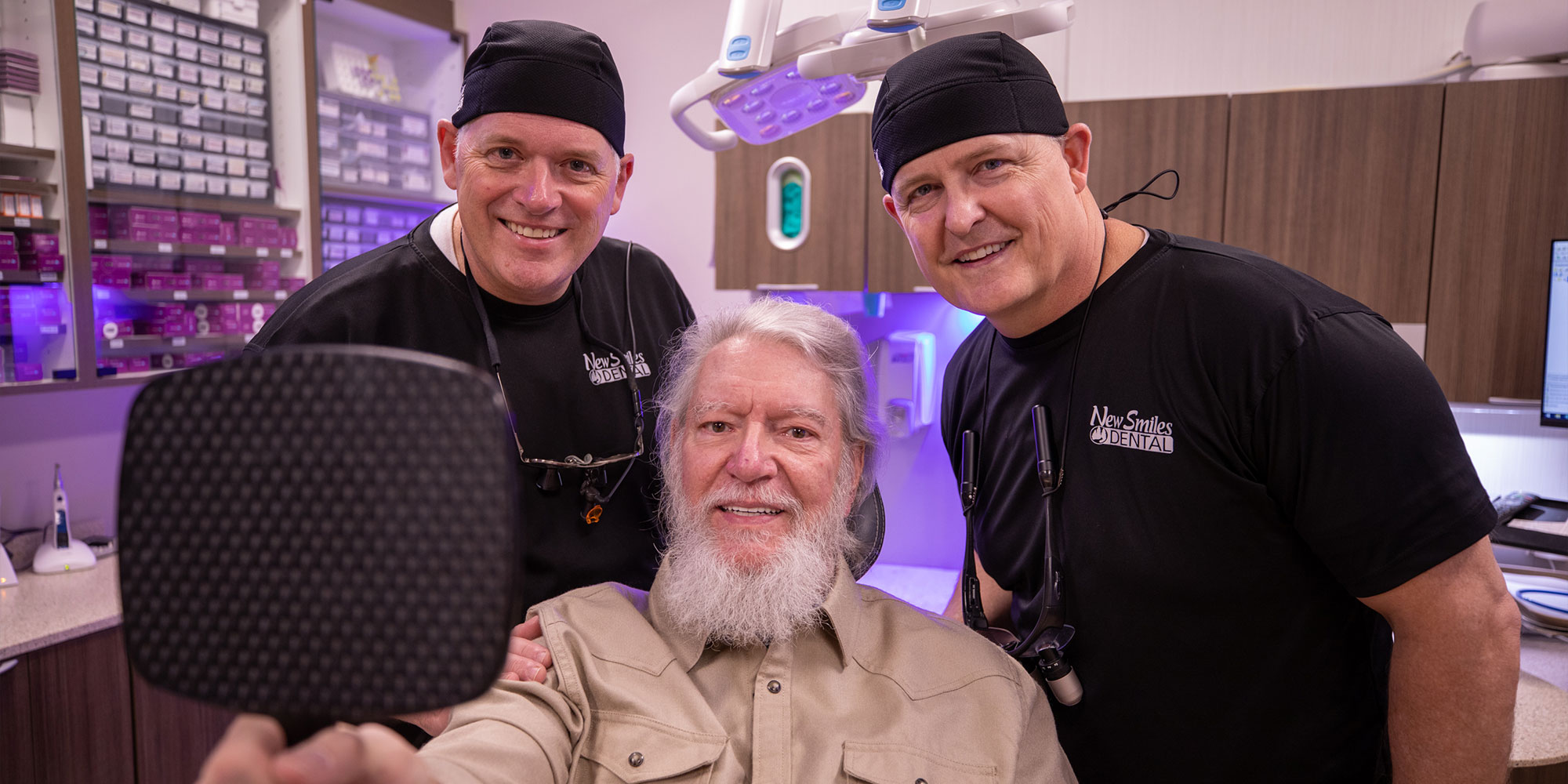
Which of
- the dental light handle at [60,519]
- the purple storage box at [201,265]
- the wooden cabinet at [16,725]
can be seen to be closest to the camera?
the wooden cabinet at [16,725]

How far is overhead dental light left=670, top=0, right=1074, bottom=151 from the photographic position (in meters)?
1.46

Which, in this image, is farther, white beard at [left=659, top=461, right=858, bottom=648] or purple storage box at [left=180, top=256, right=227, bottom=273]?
purple storage box at [left=180, top=256, right=227, bottom=273]

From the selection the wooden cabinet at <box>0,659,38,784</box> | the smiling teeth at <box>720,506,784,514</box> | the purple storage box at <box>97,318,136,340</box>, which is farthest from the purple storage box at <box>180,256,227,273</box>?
the smiling teeth at <box>720,506,784,514</box>

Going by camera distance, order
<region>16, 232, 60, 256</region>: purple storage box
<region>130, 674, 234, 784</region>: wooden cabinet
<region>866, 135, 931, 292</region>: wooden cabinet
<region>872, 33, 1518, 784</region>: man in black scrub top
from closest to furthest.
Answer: <region>872, 33, 1518, 784</region>: man in black scrub top
<region>130, 674, 234, 784</region>: wooden cabinet
<region>16, 232, 60, 256</region>: purple storage box
<region>866, 135, 931, 292</region>: wooden cabinet

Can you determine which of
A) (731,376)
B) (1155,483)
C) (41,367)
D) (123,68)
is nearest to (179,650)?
→ (731,376)

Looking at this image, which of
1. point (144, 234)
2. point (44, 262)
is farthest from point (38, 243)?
point (144, 234)

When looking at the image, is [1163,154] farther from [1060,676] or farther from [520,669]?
[520,669]

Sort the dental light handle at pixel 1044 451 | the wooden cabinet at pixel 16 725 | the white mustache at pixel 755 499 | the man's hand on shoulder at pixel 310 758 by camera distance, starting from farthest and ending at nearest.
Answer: the wooden cabinet at pixel 16 725, the white mustache at pixel 755 499, the dental light handle at pixel 1044 451, the man's hand on shoulder at pixel 310 758

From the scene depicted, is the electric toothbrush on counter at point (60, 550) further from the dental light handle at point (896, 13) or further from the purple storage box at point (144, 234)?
the dental light handle at point (896, 13)

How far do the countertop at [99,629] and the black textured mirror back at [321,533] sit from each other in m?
1.48

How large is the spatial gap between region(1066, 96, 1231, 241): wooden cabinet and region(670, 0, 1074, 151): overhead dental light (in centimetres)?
176

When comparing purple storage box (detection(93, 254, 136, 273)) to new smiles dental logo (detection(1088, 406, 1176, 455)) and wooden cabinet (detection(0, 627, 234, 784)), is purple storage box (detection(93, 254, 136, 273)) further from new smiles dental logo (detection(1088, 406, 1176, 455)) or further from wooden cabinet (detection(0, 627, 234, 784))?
new smiles dental logo (detection(1088, 406, 1176, 455))

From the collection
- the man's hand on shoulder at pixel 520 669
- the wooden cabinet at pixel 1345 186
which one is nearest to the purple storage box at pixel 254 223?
the man's hand on shoulder at pixel 520 669

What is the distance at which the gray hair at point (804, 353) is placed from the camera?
5.31 feet
